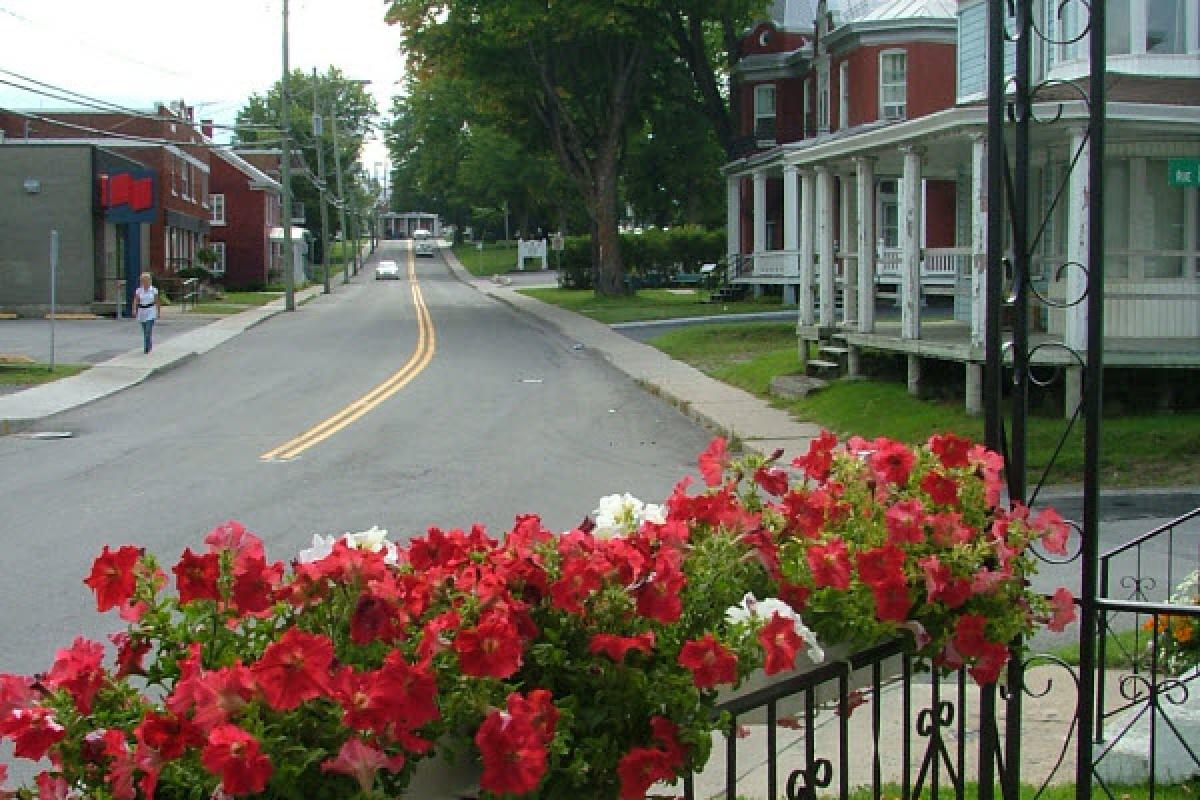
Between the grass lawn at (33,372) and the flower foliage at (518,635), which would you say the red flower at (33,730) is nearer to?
the flower foliage at (518,635)

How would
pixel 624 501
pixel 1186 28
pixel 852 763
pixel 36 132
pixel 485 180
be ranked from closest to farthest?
1. pixel 624 501
2. pixel 852 763
3. pixel 1186 28
4. pixel 36 132
5. pixel 485 180

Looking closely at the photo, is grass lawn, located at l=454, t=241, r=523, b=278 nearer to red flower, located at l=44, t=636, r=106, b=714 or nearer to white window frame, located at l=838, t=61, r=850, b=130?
white window frame, located at l=838, t=61, r=850, b=130

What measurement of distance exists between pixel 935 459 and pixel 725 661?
1417mm

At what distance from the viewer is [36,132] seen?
6756 cm

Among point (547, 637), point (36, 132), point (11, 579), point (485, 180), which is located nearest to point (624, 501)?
point (547, 637)

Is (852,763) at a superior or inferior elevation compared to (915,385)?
inferior

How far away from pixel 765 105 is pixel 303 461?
37721mm

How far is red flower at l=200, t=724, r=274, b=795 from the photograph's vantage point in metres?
2.42

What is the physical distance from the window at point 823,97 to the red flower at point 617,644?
148ft

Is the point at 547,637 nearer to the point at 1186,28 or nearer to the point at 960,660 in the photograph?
the point at 960,660

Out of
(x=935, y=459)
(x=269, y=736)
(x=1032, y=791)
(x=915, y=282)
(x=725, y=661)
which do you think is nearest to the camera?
(x=269, y=736)

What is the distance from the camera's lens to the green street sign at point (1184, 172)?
1762 cm

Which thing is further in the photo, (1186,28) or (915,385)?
(1186,28)

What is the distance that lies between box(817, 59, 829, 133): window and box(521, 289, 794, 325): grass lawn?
583cm
